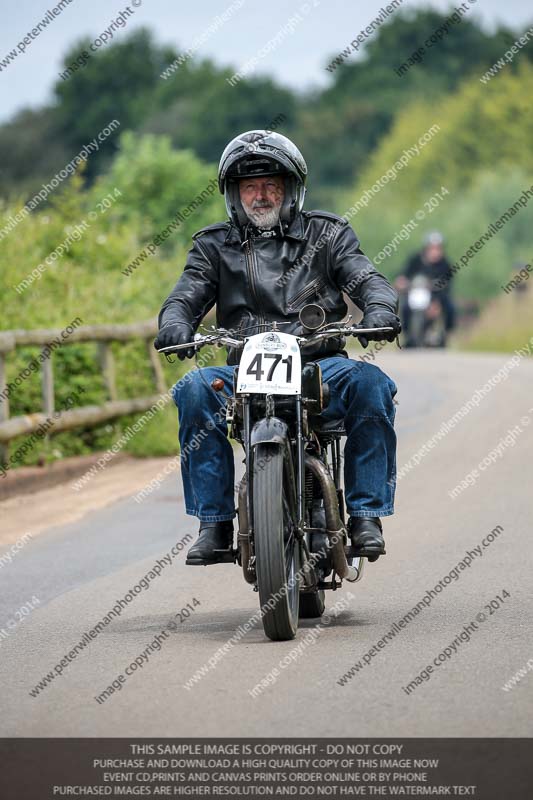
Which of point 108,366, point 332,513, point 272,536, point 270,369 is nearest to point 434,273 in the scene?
point 108,366

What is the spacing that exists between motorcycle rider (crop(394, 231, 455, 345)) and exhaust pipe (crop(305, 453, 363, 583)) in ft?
75.6

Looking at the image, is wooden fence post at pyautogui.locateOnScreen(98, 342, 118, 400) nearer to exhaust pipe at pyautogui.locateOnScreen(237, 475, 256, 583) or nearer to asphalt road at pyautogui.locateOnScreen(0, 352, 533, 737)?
asphalt road at pyautogui.locateOnScreen(0, 352, 533, 737)

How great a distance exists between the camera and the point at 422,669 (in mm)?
6078

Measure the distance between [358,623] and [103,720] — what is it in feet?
6.37

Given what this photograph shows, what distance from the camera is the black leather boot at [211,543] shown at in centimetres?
700

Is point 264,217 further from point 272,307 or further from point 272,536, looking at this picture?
point 272,536

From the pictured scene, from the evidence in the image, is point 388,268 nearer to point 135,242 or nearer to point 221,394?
point 135,242

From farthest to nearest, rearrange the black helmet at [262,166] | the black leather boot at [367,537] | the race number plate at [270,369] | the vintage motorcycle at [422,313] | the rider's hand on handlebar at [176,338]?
1. the vintage motorcycle at [422,313]
2. the black helmet at [262,166]
3. the black leather boot at [367,537]
4. the rider's hand on handlebar at [176,338]
5. the race number plate at [270,369]

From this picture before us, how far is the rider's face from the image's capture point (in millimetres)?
7324

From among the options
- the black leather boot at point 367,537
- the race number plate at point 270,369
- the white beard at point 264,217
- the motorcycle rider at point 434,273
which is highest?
the white beard at point 264,217

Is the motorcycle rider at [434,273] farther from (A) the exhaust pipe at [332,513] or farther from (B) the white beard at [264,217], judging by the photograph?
(A) the exhaust pipe at [332,513]

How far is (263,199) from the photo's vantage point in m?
7.34

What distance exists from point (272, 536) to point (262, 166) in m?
1.79

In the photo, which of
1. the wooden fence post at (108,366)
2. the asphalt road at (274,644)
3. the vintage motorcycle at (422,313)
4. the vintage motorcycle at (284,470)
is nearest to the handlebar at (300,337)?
the vintage motorcycle at (284,470)
